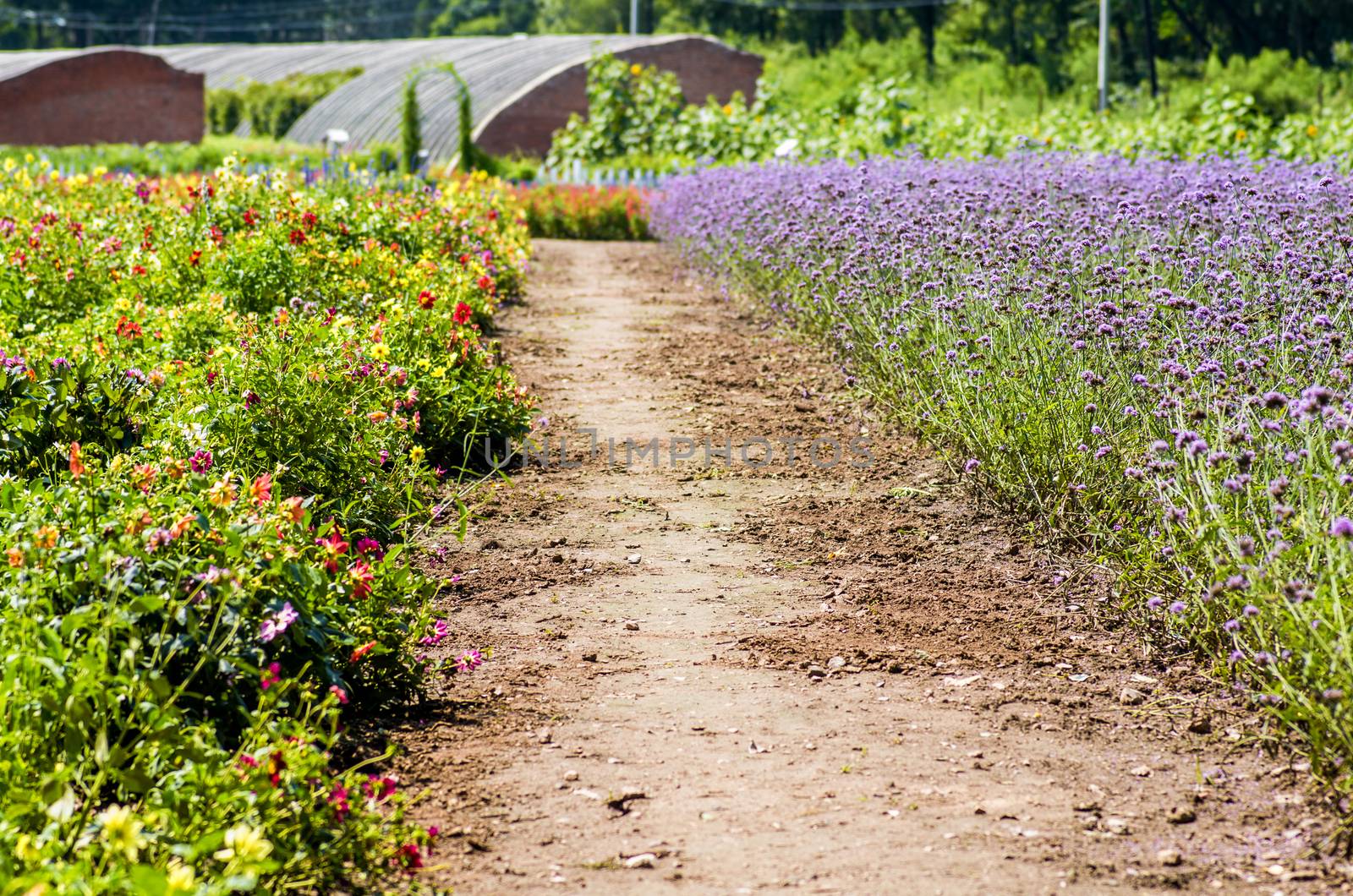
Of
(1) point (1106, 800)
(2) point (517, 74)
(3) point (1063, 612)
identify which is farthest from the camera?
(2) point (517, 74)

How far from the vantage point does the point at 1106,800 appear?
3.12 metres

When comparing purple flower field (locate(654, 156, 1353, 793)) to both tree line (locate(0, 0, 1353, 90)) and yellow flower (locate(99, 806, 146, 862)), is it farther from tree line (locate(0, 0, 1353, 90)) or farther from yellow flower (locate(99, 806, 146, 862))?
tree line (locate(0, 0, 1353, 90))

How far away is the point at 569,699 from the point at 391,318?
3.08 m

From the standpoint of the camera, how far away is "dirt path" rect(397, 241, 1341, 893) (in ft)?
9.42

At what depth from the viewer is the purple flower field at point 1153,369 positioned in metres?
3.33

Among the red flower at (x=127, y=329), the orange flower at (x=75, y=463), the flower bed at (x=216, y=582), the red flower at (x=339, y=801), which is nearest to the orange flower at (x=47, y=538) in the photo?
the flower bed at (x=216, y=582)

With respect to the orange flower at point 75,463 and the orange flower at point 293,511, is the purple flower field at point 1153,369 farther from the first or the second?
the orange flower at point 75,463

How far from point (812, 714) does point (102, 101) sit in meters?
38.1

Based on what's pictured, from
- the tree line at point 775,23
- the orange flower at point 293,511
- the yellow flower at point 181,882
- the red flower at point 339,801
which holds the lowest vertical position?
the red flower at point 339,801

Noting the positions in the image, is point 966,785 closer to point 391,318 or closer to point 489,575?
point 489,575

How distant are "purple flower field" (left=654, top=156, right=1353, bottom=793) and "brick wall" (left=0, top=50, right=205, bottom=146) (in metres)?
32.6

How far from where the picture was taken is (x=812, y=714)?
3635 millimetres

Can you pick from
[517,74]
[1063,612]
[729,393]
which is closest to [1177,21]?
[517,74]

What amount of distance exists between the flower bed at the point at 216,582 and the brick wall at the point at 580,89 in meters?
25.5
